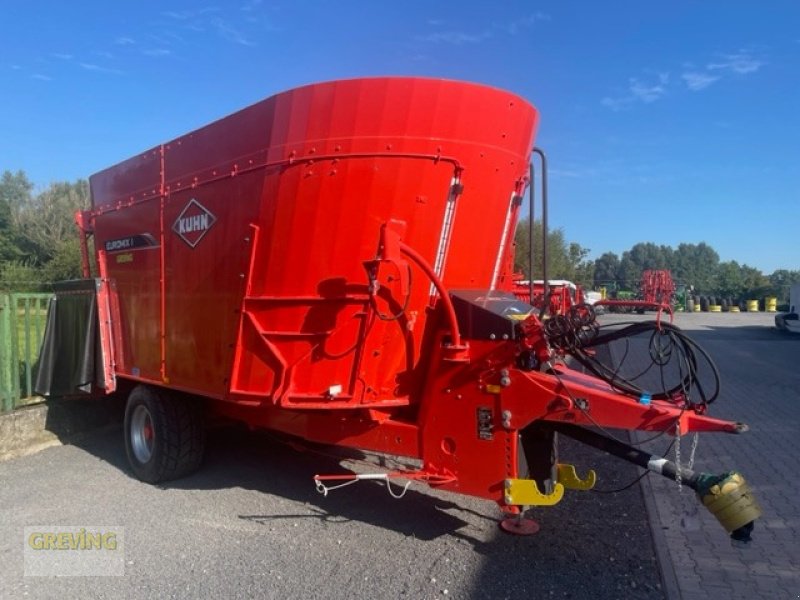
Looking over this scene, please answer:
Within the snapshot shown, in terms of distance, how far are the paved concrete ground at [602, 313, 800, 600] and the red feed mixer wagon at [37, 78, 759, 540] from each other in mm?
728

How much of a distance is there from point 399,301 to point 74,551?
9.61 feet

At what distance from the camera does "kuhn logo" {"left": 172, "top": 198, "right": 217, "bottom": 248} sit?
4.98 m

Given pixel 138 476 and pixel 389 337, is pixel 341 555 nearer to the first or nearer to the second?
pixel 389 337

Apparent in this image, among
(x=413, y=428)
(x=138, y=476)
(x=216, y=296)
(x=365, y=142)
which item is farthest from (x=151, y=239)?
(x=413, y=428)

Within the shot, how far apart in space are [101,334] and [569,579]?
502cm

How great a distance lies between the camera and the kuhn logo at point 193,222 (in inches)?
196

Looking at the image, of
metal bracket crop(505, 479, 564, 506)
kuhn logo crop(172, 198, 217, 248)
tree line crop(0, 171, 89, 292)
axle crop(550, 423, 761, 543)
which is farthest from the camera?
tree line crop(0, 171, 89, 292)

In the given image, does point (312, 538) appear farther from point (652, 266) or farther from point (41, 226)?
point (652, 266)

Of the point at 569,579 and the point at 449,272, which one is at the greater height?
the point at 449,272

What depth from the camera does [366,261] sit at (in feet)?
13.4

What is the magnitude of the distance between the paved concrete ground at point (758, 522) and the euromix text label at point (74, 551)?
12.0 feet

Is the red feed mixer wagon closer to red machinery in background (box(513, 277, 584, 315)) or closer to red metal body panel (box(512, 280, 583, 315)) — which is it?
red machinery in background (box(513, 277, 584, 315))

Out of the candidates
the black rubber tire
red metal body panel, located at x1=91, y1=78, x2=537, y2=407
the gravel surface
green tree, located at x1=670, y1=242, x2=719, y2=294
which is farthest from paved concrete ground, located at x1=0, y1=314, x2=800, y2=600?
green tree, located at x1=670, y1=242, x2=719, y2=294

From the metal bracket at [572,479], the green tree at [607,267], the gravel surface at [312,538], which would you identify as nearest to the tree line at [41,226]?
the gravel surface at [312,538]
